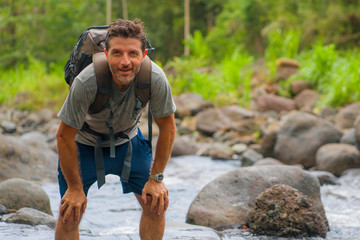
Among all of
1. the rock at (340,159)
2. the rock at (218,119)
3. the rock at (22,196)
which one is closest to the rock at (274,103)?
the rock at (218,119)

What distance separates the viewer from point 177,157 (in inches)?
396

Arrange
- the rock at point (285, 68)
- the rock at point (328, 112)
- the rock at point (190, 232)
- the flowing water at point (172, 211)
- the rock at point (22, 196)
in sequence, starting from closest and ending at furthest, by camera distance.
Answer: the rock at point (190, 232)
the flowing water at point (172, 211)
the rock at point (22, 196)
the rock at point (328, 112)
the rock at point (285, 68)

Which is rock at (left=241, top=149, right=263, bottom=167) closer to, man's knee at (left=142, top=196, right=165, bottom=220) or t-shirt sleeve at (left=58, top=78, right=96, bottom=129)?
man's knee at (left=142, top=196, right=165, bottom=220)

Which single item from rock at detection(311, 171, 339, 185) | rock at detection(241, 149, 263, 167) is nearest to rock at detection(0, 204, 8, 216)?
rock at detection(311, 171, 339, 185)

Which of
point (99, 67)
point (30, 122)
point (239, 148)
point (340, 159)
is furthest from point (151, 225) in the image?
point (30, 122)

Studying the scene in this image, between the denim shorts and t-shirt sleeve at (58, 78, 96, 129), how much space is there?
449mm

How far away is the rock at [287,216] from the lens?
173 inches

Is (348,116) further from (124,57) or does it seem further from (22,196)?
(124,57)

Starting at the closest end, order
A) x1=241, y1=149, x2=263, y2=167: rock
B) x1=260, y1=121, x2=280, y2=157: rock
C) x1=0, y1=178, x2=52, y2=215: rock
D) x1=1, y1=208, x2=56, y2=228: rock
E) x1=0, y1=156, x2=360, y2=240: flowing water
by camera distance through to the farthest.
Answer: x1=0, y1=156, x2=360, y2=240: flowing water → x1=1, y1=208, x2=56, y2=228: rock → x1=0, y1=178, x2=52, y2=215: rock → x1=241, y1=149, x2=263, y2=167: rock → x1=260, y1=121, x2=280, y2=157: rock

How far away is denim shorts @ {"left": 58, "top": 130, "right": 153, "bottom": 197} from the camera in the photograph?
312 centimetres

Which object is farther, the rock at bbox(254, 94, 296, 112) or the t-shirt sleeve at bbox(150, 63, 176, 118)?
the rock at bbox(254, 94, 296, 112)

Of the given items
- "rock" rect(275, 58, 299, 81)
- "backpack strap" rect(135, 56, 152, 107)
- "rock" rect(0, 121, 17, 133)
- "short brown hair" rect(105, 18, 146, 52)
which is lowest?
"rock" rect(0, 121, 17, 133)

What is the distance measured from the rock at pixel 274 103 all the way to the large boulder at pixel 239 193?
307 inches

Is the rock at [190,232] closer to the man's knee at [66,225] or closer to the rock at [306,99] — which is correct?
the man's knee at [66,225]
